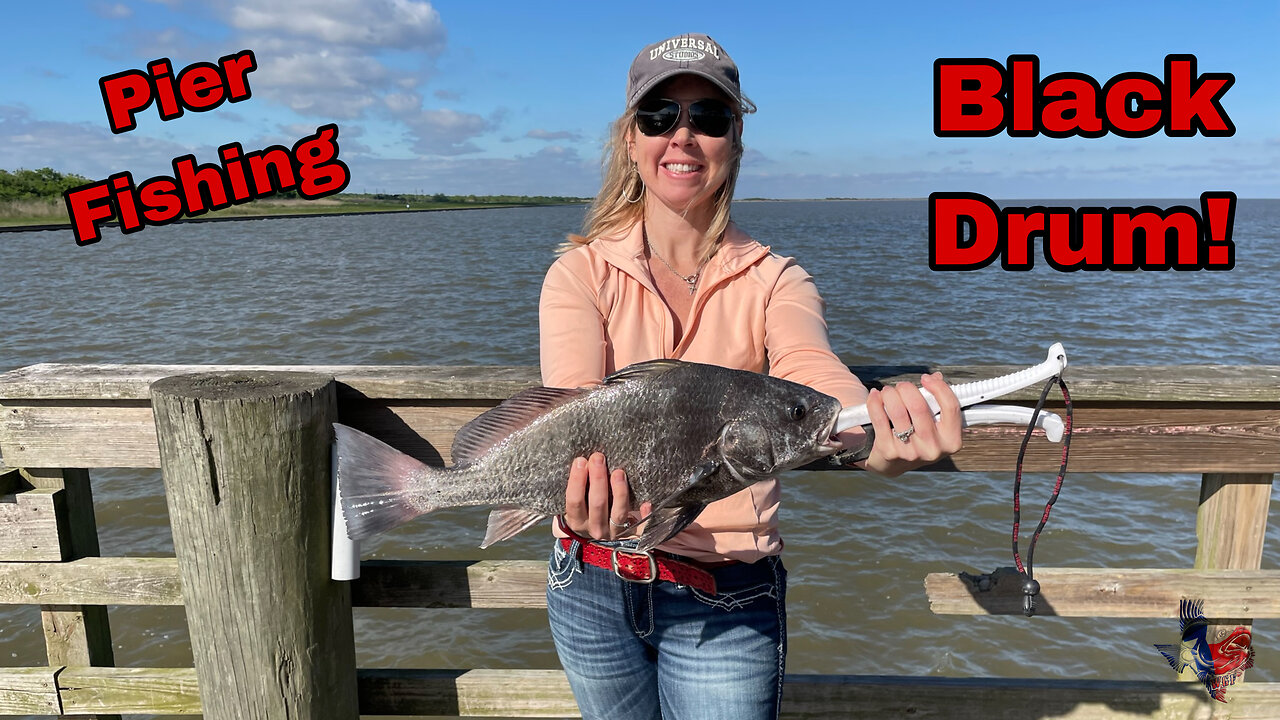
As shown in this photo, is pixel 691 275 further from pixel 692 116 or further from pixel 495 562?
pixel 495 562

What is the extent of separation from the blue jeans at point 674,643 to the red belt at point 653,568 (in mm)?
35

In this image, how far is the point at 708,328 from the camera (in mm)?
2410

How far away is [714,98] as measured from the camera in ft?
8.00

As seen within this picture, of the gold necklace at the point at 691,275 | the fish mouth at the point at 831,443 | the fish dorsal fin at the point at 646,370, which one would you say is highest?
the gold necklace at the point at 691,275

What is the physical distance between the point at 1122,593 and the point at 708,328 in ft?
6.45

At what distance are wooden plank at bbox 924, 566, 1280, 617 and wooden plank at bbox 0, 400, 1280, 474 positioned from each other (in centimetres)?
44

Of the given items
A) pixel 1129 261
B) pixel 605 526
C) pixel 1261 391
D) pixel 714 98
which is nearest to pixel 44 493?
pixel 605 526

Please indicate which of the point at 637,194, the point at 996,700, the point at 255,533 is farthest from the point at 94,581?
→ the point at 996,700

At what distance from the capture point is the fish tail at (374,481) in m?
2.26

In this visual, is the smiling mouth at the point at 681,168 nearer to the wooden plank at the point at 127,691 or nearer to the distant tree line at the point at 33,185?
the wooden plank at the point at 127,691

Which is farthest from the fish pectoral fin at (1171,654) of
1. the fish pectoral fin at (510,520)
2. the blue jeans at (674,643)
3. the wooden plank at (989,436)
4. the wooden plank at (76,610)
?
the wooden plank at (76,610)

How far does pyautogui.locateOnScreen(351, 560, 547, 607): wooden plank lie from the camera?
10.0 feet

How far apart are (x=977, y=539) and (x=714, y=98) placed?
282 inches

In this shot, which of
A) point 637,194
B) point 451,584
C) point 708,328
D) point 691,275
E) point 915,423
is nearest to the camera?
point 915,423
